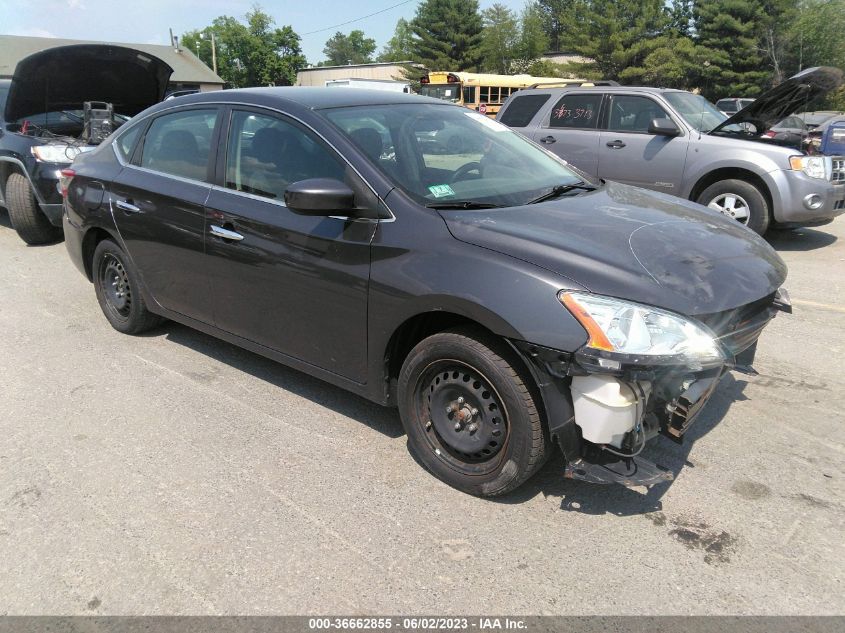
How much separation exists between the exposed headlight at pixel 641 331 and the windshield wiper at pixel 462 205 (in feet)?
2.57

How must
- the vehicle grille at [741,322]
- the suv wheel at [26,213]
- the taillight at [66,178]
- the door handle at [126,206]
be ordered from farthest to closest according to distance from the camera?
the suv wheel at [26,213] → the taillight at [66,178] → the door handle at [126,206] → the vehicle grille at [741,322]

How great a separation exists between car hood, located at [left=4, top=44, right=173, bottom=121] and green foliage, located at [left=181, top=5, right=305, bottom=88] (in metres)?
67.0

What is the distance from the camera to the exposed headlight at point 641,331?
8.00 feet

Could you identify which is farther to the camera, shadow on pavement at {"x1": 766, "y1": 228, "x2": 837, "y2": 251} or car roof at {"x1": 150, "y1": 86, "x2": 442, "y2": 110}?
shadow on pavement at {"x1": 766, "y1": 228, "x2": 837, "y2": 251}

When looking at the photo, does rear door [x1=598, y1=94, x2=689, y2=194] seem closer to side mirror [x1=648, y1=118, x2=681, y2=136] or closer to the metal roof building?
side mirror [x1=648, y1=118, x2=681, y2=136]

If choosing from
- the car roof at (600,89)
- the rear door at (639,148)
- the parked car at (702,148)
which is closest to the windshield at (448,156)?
the parked car at (702,148)

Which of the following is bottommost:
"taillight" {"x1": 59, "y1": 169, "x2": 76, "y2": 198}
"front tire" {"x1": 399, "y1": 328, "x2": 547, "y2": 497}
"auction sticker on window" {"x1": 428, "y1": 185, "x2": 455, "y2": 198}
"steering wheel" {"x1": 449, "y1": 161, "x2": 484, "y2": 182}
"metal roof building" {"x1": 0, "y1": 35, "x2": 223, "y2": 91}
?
"front tire" {"x1": 399, "y1": 328, "x2": 547, "y2": 497}

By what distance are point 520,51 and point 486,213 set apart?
70.9m

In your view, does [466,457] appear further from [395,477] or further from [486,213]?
[486,213]

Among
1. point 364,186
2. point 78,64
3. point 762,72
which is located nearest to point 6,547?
point 364,186

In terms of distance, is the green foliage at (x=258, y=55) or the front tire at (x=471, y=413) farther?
the green foliage at (x=258, y=55)

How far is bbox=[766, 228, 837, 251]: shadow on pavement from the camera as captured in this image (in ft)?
25.8

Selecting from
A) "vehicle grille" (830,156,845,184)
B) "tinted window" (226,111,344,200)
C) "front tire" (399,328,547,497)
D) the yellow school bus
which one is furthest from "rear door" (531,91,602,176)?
the yellow school bus

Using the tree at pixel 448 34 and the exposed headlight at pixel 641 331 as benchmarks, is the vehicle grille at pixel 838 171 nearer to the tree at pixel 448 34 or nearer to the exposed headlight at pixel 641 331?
the exposed headlight at pixel 641 331
